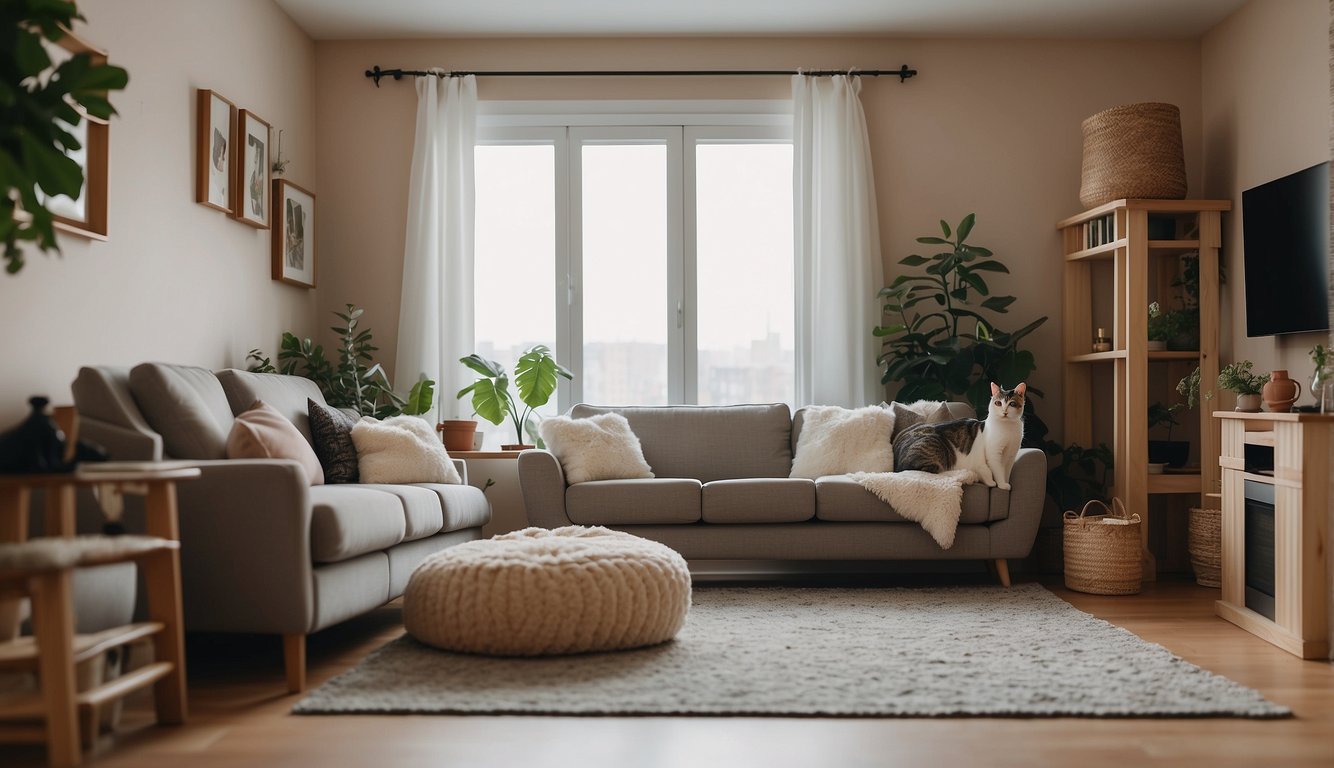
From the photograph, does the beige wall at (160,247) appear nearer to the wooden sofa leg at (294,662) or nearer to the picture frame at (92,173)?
the picture frame at (92,173)

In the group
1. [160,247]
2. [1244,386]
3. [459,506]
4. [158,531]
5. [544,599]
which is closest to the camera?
[158,531]

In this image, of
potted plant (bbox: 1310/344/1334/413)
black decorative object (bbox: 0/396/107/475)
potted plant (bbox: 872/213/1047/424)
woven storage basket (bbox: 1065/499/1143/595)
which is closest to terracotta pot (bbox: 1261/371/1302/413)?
potted plant (bbox: 1310/344/1334/413)

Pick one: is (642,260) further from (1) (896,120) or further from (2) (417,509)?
(2) (417,509)

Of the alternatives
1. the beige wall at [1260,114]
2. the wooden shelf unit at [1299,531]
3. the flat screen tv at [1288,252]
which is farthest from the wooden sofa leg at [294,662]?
the beige wall at [1260,114]

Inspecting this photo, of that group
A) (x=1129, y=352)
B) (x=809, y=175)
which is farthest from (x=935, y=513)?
(x=809, y=175)

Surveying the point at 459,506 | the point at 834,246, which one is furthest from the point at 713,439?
the point at 459,506

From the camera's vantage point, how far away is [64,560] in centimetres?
205

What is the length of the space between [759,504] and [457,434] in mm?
1567

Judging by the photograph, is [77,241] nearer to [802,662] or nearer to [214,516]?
[214,516]

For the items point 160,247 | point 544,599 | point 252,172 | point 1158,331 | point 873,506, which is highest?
point 252,172

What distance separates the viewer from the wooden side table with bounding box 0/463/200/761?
2354mm

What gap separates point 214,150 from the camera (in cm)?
415

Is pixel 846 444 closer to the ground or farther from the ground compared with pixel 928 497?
farther from the ground

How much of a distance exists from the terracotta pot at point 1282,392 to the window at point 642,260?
2335 millimetres
